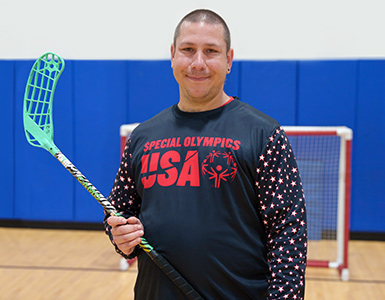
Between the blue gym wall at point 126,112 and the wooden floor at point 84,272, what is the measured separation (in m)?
0.41

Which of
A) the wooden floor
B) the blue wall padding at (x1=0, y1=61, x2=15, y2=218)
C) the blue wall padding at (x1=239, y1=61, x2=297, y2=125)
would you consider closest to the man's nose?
the wooden floor

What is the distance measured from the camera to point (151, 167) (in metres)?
1.36

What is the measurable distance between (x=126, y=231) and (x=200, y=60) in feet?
1.83

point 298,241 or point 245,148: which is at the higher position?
point 245,148

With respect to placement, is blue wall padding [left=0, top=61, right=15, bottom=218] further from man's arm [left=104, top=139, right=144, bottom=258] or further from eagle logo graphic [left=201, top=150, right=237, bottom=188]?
eagle logo graphic [left=201, top=150, right=237, bottom=188]

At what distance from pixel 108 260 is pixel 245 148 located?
3044 millimetres

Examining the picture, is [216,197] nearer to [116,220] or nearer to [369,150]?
[116,220]

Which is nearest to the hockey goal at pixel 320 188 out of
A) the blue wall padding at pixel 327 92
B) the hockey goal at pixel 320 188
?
the hockey goal at pixel 320 188

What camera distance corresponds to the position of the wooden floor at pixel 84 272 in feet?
10.7

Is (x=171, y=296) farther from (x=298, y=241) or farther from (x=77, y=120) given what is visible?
(x=77, y=120)

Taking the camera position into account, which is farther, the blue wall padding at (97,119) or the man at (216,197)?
the blue wall padding at (97,119)

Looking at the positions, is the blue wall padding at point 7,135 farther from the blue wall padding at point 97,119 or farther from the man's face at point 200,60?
the man's face at point 200,60

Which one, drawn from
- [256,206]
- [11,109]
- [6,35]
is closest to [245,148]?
[256,206]

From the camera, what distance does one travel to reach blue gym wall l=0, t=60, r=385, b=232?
14.8ft
